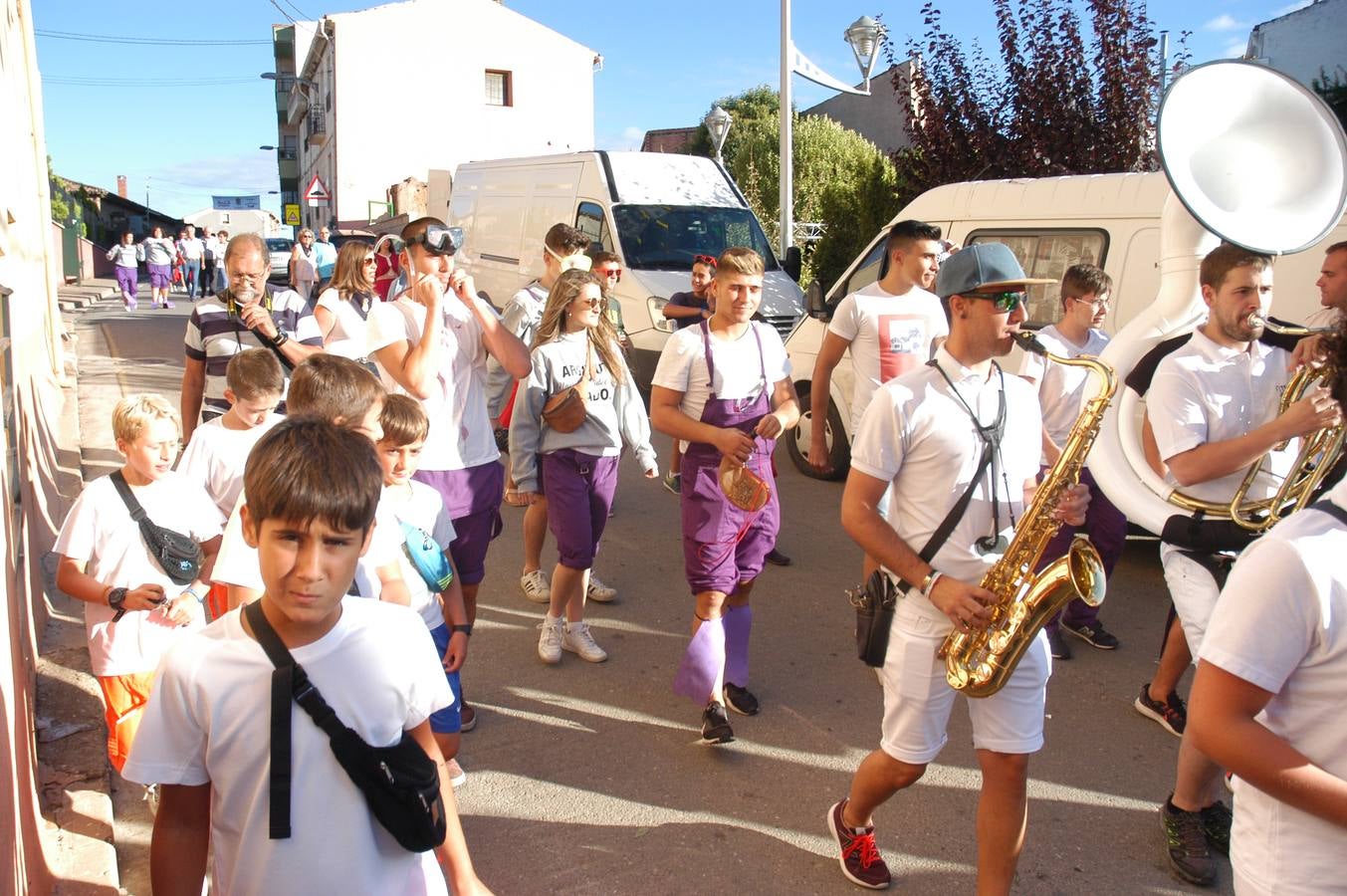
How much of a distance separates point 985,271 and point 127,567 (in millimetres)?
2738

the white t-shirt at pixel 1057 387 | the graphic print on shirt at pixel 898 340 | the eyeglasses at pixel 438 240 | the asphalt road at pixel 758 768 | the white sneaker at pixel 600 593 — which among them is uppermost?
the eyeglasses at pixel 438 240

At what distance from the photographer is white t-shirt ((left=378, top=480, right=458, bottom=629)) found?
312 centimetres

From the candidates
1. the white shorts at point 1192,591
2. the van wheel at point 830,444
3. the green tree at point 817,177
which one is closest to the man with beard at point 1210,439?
the white shorts at point 1192,591

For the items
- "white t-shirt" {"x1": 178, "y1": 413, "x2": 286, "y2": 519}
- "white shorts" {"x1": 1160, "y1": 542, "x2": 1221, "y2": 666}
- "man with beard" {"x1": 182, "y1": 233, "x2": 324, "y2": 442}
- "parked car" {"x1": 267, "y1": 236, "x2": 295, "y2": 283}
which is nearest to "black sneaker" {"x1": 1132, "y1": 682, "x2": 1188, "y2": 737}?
"white shorts" {"x1": 1160, "y1": 542, "x2": 1221, "y2": 666}

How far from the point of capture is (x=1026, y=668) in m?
2.89

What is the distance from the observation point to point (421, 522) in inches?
127

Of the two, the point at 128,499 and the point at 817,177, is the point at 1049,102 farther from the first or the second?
the point at 817,177

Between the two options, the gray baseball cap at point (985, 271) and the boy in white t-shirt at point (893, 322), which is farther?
the boy in white t-shirt at point (893, 322)

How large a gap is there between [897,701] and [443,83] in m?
41.0

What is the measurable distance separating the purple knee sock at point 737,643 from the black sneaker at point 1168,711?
1699 mm

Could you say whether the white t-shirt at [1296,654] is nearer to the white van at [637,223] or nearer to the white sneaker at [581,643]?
the white sneaker at [581,643]

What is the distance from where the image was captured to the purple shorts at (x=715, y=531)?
4.21 meters

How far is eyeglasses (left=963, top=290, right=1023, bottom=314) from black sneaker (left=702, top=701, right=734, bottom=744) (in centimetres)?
206

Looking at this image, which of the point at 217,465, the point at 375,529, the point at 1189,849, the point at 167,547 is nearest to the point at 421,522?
the point at 375,529
